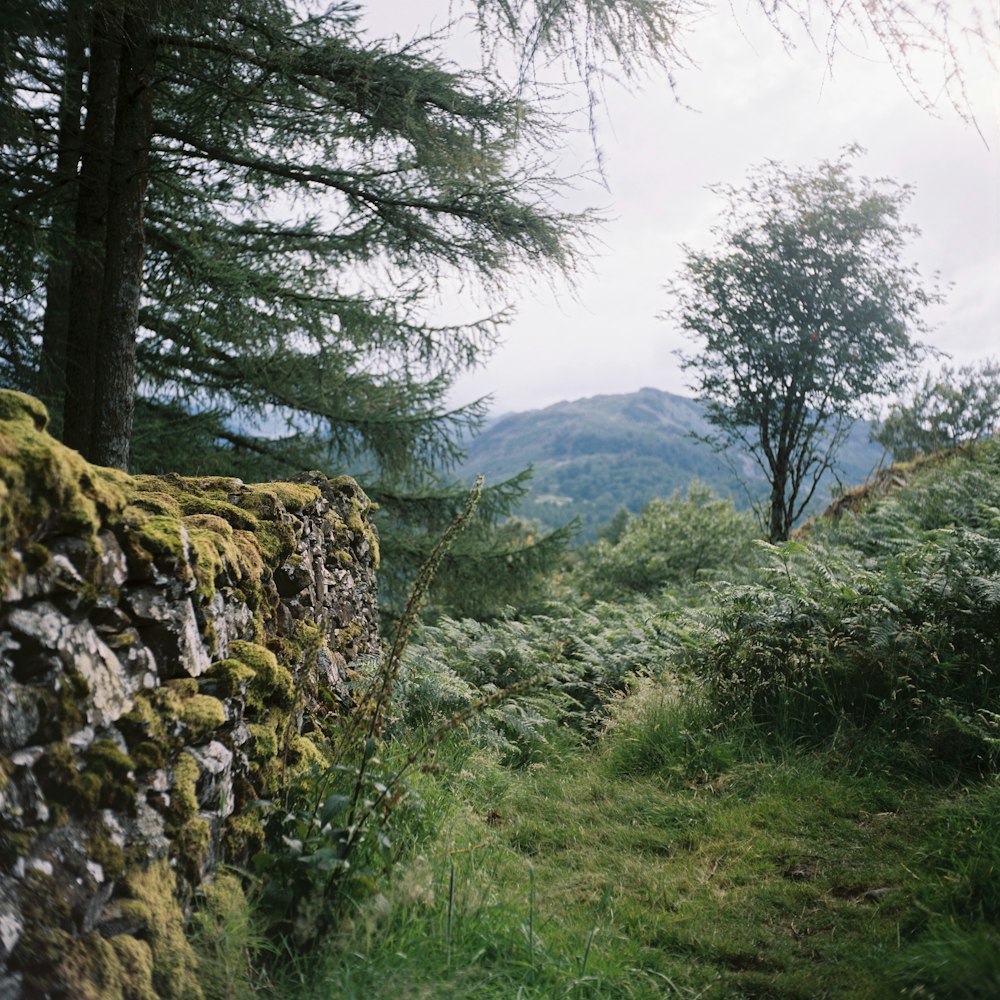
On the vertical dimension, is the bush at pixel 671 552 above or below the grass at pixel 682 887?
above

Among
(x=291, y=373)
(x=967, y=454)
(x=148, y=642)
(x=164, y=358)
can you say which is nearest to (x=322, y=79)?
(x=291, y=373)

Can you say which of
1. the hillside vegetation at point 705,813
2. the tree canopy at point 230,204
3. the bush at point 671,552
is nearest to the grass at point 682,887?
the hillside vegetation at point 705,813

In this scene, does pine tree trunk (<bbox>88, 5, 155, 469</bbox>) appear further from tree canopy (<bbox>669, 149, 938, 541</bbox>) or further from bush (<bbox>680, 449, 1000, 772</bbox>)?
tree canopy (<bbox>669, 149, 938, 541</bbox>)

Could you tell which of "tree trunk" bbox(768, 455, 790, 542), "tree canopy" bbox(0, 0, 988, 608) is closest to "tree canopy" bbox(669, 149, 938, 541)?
"tree trunk" bbox(768, 455, 790, 542)

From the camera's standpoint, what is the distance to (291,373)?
29.1 feet

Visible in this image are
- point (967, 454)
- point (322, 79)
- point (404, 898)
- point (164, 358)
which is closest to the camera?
point (404, 898)

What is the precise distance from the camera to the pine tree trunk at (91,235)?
626cm

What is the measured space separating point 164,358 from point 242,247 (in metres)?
1.68

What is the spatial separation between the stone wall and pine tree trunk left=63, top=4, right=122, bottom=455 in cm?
378

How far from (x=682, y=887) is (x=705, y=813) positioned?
0.70 meters

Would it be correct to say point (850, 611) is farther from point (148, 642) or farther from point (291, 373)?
point (291, 373)

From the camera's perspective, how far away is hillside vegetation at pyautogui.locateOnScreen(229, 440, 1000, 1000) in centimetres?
258

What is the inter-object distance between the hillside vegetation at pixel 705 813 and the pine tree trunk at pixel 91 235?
128 inches

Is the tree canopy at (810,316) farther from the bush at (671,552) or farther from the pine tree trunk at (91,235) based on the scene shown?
the pine tree trunk at (91,235)
